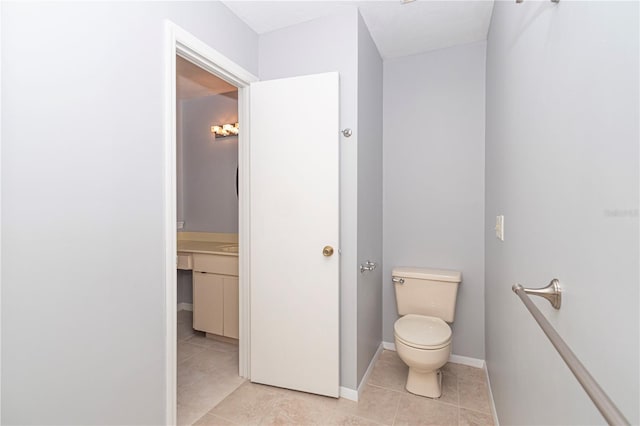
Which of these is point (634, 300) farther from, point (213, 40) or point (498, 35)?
point (213, 40)

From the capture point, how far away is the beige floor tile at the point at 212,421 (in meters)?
1.79

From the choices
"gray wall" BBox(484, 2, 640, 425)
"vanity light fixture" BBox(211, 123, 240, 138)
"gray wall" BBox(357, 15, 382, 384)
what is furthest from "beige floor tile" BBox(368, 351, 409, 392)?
"vanity light fixture" BBox(211, 123, 240, 138)

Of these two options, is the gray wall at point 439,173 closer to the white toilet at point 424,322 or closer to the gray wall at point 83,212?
the white toilet at point 424,322

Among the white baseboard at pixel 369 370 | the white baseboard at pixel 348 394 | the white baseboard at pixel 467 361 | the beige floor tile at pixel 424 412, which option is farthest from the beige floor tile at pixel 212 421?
the white baseboard at pixel 467 361

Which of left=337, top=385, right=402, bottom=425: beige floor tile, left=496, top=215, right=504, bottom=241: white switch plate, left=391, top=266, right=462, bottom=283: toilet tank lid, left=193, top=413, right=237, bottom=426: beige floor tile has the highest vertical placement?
left=496, top=215, right=504, bottom=241: white switch plate

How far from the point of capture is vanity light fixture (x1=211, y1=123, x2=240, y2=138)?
3.44 m

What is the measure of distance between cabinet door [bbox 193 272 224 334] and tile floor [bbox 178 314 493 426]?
493mm

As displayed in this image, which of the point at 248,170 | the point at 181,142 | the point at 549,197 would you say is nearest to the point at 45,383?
the point at 248,170

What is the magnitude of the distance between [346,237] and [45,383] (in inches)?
60.6

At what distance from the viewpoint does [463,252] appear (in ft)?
8.07

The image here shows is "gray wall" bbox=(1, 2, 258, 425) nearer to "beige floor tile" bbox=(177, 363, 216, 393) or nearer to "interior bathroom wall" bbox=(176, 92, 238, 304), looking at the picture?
"beige floor tile" bbox=(177, 363, 216, 393)

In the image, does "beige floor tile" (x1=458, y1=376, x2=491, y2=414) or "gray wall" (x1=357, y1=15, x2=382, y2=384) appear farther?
"gray wall" (x1=357, y1=15, x2=382, y2=384)

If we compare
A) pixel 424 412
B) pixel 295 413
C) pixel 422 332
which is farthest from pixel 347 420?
pixel 422 332

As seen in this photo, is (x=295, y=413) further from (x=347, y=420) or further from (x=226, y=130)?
(x=226, y=130)
